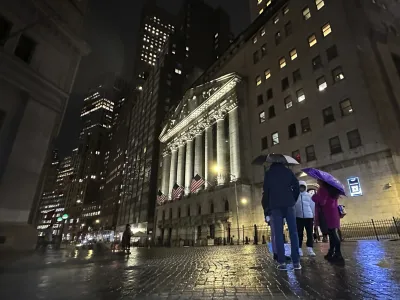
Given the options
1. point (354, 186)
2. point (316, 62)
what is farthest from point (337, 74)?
point (354, 186)

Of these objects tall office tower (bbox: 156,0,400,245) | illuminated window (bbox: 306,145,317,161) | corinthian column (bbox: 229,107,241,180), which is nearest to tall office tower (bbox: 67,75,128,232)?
tall office tower (bbox: 156,0,400,245)

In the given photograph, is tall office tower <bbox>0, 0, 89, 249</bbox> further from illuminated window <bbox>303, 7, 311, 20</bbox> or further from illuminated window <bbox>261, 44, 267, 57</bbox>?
illuminated window <bbox>261, 44, 267, 57</bbox>

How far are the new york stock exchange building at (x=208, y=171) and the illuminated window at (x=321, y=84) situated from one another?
12.5 metres

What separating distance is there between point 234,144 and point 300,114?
431 inches

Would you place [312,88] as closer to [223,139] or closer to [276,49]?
[276,49]

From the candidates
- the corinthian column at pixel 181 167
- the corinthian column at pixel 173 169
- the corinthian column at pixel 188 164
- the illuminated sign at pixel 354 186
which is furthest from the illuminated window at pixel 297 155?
the corinthian column at pixel 173 169

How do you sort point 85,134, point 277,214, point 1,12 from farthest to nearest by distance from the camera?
point 85,134
point 1,12
point 277,214

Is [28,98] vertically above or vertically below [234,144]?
below

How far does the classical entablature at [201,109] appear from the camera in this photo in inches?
1619

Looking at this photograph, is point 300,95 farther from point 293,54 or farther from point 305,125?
point 293,54

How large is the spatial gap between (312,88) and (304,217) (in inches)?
980

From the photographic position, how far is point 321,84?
2772cm

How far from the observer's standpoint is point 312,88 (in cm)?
2850

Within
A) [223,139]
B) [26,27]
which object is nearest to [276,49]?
[223,139]
